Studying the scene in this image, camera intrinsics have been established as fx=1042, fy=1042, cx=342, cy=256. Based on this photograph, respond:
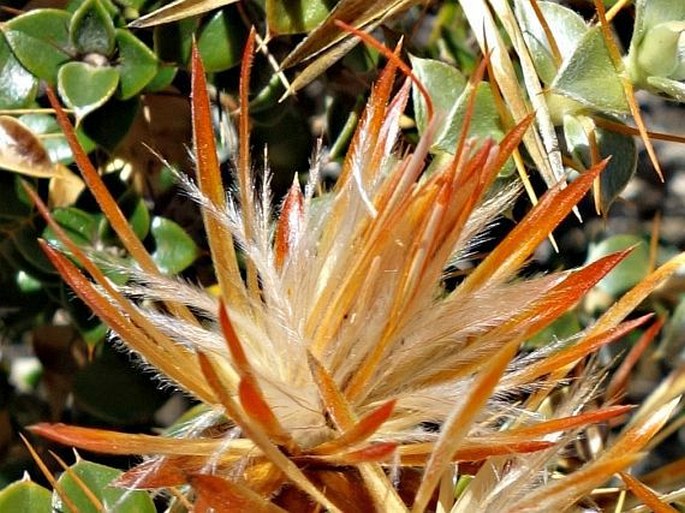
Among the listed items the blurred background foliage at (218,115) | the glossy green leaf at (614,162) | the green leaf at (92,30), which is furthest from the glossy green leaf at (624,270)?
the green leaf at (92,30)

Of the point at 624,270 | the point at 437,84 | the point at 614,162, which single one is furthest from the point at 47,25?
the point at 624,270

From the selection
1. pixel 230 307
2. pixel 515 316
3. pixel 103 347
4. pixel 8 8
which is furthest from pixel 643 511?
pixel 8 8

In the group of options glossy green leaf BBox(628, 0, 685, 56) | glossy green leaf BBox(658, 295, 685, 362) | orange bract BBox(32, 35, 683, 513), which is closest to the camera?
orange bract BBox(32, 35, 683, 513)

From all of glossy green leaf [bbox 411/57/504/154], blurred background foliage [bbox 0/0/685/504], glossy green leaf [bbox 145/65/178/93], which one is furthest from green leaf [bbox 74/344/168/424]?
glossy green leaf [bbox 411/57/504/154]

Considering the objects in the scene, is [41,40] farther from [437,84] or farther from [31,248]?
[437,84]

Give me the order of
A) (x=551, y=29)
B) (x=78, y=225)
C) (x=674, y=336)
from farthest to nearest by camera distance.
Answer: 1. (x=674, y=336)
2. (x=78, y=225)
3. (x=551, y=29)

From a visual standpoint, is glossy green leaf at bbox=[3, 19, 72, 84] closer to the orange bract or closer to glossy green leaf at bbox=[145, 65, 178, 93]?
glossy green leaf at bbox=[145, 65, 178, 93]
